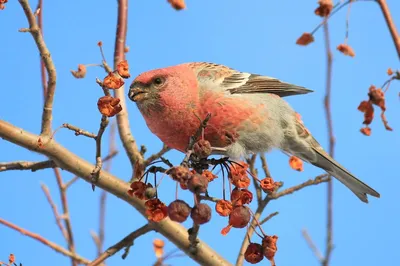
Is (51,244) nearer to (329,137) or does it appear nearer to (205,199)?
(205,199)

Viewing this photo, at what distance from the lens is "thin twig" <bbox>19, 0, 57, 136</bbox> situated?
→ 2.56m

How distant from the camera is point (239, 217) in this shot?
2.20m

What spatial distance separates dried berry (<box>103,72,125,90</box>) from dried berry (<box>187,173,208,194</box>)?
518 mm

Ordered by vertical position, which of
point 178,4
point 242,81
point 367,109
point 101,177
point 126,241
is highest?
point 242,81

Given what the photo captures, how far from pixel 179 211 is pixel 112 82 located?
0.60m

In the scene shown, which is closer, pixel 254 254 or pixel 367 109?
pixel 254 254

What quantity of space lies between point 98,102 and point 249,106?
1.47 m

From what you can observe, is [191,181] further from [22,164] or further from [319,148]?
[319,148]

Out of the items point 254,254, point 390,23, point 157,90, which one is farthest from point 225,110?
point 390,23

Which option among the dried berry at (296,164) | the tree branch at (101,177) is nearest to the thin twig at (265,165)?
the dried berry at (296,164)

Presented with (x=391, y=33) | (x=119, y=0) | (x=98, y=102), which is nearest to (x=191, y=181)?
(x=98, y=102)

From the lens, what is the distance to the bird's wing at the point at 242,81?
3.58 meters

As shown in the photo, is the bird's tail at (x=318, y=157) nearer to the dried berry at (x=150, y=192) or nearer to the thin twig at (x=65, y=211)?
the thin twig at (x=65, y=211)

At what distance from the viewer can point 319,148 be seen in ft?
13.5
